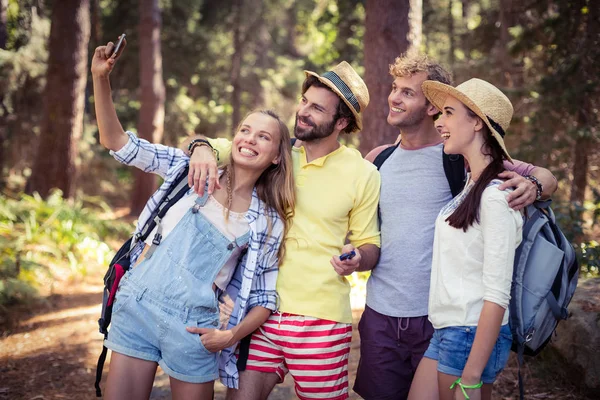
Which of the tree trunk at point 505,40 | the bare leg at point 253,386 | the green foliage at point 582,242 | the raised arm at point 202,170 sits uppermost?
the tree trunk at point 505,40

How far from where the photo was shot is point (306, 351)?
3371 millimetres

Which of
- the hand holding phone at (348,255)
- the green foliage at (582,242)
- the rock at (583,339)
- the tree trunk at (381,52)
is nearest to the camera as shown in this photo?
the hand holding phone at (348,255)

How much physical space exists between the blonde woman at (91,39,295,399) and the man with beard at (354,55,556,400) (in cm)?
73

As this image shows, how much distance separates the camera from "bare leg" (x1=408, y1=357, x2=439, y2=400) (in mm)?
3169

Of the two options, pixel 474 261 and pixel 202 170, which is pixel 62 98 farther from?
pixel 474 261

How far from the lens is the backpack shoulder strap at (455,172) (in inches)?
138

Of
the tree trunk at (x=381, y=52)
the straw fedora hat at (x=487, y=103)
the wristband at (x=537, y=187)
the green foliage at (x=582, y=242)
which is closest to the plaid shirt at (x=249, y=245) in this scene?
the straw fedora hat at (x=487, y=103)

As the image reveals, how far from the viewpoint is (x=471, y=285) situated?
2918mm

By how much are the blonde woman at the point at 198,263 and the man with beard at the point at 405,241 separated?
0.73m

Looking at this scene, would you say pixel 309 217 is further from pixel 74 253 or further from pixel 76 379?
pixel 74 253

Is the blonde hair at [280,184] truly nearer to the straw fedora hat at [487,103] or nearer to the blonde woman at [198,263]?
the blonde woman at [198,263]

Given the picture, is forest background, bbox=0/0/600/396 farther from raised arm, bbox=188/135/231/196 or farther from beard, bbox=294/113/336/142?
A: raised arm, bbox=188/135/231/196

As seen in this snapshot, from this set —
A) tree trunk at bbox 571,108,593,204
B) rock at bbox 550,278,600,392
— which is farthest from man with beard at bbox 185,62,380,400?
tree trunk at bbox 571,108,593,204

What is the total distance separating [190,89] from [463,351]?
Answer: 18.3m
